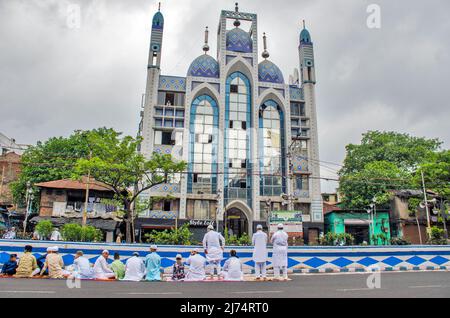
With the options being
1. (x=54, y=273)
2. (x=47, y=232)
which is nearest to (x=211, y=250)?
(x=54, y=273)

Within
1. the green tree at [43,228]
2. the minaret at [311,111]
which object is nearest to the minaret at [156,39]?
the minaret at [311,111]

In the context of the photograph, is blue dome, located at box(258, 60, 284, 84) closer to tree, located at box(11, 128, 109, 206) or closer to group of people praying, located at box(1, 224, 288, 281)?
tree, located at box(11, 128, 109, 206)

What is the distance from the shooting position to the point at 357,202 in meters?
36.8

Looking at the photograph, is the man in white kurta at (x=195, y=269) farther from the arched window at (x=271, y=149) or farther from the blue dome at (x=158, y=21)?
the blue dome at (x=158, y=21)

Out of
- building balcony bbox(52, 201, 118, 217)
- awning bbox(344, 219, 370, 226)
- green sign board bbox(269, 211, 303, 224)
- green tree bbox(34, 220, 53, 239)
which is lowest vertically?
green tree bbox(34, 220, 53, 239)

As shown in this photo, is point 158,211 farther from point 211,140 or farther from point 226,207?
point 211,140

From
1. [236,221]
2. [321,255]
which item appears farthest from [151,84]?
[321,255]

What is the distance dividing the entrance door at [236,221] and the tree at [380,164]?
34.4ft

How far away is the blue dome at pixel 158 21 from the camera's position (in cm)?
3972

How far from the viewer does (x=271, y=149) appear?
37.8 m

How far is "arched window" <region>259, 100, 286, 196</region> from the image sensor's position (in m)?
36.8

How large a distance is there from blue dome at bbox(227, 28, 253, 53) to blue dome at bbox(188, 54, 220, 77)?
246 cm

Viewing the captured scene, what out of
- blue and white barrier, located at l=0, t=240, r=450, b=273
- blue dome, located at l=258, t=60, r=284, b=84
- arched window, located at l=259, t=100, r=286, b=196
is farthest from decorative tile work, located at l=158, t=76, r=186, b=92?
blue and white barrier, located at l=0, t=240, r=450, b=273

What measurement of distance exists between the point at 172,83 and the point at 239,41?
902 cm
